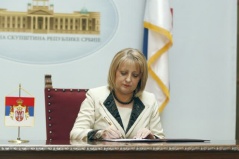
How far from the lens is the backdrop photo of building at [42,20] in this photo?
515cm

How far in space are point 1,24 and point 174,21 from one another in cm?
171

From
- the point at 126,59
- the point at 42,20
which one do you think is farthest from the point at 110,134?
the point at 42,20

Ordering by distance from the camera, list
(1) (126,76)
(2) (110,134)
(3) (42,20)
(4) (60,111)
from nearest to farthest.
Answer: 1. (2) (110,134)
2. (1) (126,76)
3. (4) (60,111)
4. (3) (42,20)

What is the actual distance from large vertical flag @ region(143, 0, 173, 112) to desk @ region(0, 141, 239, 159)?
2721mm

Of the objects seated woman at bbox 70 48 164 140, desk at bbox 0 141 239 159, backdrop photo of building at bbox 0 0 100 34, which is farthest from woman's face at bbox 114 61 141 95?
backdrop photo of building at bbox 0 0 100 34

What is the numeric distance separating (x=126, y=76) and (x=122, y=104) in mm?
199

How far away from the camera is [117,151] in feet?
7.70

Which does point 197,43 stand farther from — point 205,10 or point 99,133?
point 99,133

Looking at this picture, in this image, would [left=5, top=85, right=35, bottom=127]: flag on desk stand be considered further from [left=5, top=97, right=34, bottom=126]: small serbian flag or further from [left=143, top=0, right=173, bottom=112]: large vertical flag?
[left=143, top=0, right=173, bottom=112]: large vertical flag

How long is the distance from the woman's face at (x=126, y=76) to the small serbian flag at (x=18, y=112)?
1.91ft

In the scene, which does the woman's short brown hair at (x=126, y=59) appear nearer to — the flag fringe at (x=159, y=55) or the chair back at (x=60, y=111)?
the chair back at (x=60, y=111)

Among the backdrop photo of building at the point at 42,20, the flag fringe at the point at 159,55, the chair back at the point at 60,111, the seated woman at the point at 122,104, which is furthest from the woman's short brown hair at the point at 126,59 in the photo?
the backdrop photo of building at the point at 42,20

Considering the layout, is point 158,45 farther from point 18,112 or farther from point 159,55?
point 18,112

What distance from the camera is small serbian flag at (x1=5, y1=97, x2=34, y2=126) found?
3.37 metres
